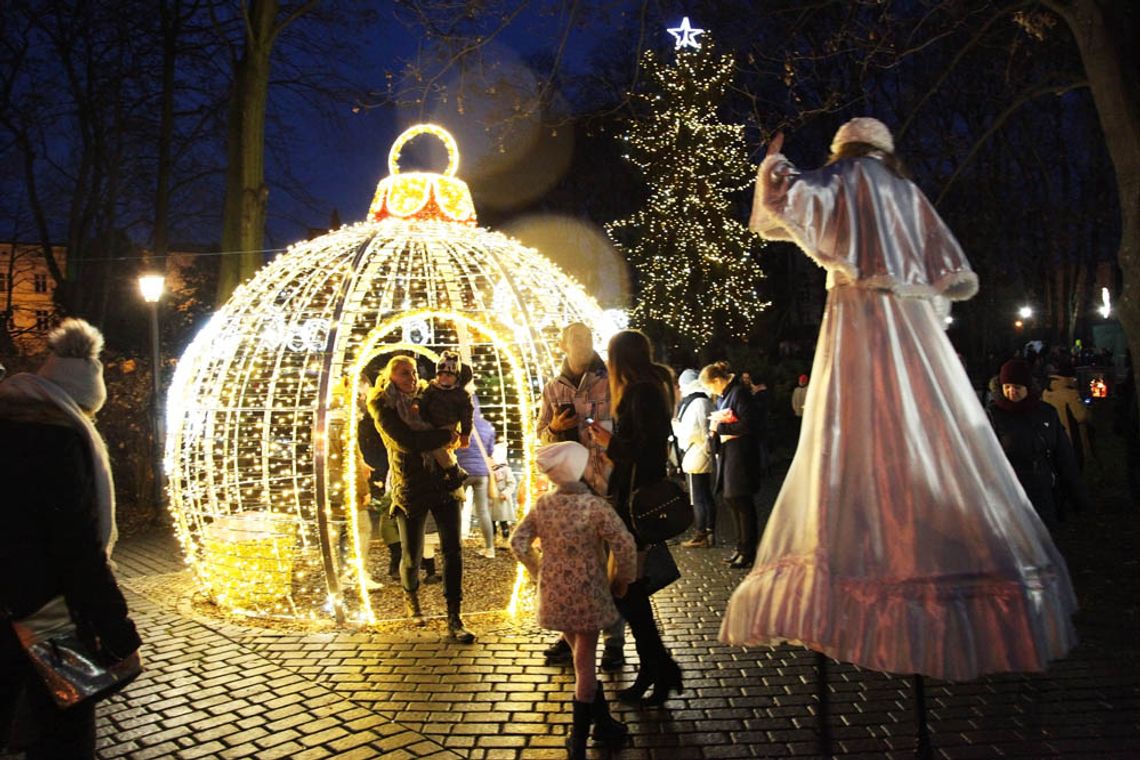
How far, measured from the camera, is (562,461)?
4.01 m

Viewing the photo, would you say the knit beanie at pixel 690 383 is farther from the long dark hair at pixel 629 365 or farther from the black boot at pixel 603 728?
the black boot at pixel 603 728

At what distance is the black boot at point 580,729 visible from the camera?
3.80 meters

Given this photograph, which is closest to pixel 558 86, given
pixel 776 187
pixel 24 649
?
pixel 776 187

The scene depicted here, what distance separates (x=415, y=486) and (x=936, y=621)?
3.71 m


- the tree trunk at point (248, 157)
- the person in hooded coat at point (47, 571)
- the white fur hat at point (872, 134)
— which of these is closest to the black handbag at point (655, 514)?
the white fur hat at point (872, 134)

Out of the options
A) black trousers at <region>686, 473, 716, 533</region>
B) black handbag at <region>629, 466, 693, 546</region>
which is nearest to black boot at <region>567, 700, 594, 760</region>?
black handbag at <region>629, 466, 693, 546</region>

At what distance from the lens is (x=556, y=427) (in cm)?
507

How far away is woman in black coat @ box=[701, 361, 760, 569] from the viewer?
7766 millimetres

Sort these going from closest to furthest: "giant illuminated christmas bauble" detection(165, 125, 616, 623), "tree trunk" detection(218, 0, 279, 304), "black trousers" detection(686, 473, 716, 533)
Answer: "giant illuminated christmas bauble" detection(165, 125, 616, 623) → "black trousers" detection(686, 473, 716, 533) → "tree trunk" detection(218, 0, 279, 304)

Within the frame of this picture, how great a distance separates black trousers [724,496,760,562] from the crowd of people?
3.30m

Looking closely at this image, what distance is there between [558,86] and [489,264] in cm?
281

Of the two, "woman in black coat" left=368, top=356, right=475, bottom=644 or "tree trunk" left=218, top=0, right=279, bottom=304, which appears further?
"tree trunk" left=218, top=0, right=279, bottom=304

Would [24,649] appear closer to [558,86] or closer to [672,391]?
[672,391]

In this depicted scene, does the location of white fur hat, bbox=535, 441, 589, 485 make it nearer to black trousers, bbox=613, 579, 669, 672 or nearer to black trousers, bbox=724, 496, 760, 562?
black trousers, bbox=613, 579, 669, 672
